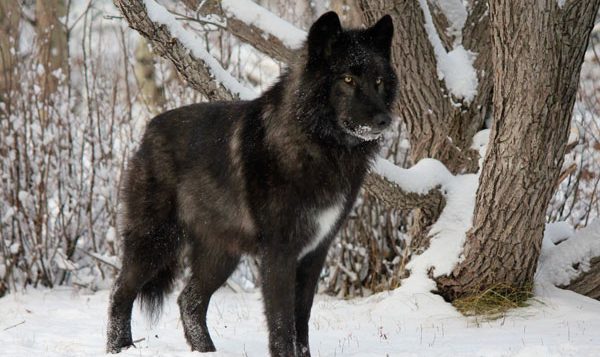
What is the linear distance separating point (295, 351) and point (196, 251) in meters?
1.08

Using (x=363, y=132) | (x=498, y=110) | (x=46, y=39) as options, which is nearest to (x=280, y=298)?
(x=363, y=132)

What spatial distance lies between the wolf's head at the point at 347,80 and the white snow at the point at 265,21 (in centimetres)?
213

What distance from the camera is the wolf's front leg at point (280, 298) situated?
4004mm

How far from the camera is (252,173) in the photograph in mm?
4172

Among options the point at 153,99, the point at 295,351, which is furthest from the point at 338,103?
the point at 153,99

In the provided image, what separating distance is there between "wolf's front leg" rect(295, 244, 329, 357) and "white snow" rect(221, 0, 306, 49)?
2.48 meters

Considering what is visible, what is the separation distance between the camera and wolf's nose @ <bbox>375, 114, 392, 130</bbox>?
152 inches

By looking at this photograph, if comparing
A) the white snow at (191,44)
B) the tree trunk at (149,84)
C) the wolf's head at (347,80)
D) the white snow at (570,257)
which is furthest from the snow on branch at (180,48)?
the tree trunk at (149,84)

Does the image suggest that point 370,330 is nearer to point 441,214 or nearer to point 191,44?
point 441,214

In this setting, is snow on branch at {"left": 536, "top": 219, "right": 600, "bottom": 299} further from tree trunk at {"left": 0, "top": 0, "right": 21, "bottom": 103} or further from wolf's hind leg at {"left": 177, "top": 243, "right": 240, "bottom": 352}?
tree trunk at {"left": 0, "top": 0, "right": 21, "bottom": 103}

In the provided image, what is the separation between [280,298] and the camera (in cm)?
402

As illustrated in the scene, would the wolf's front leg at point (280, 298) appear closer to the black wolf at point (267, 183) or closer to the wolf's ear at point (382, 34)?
the black wolf at point (267, 183)

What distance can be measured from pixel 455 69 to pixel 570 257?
1829mm

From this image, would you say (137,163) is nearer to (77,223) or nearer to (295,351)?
Answer: (295,351)
